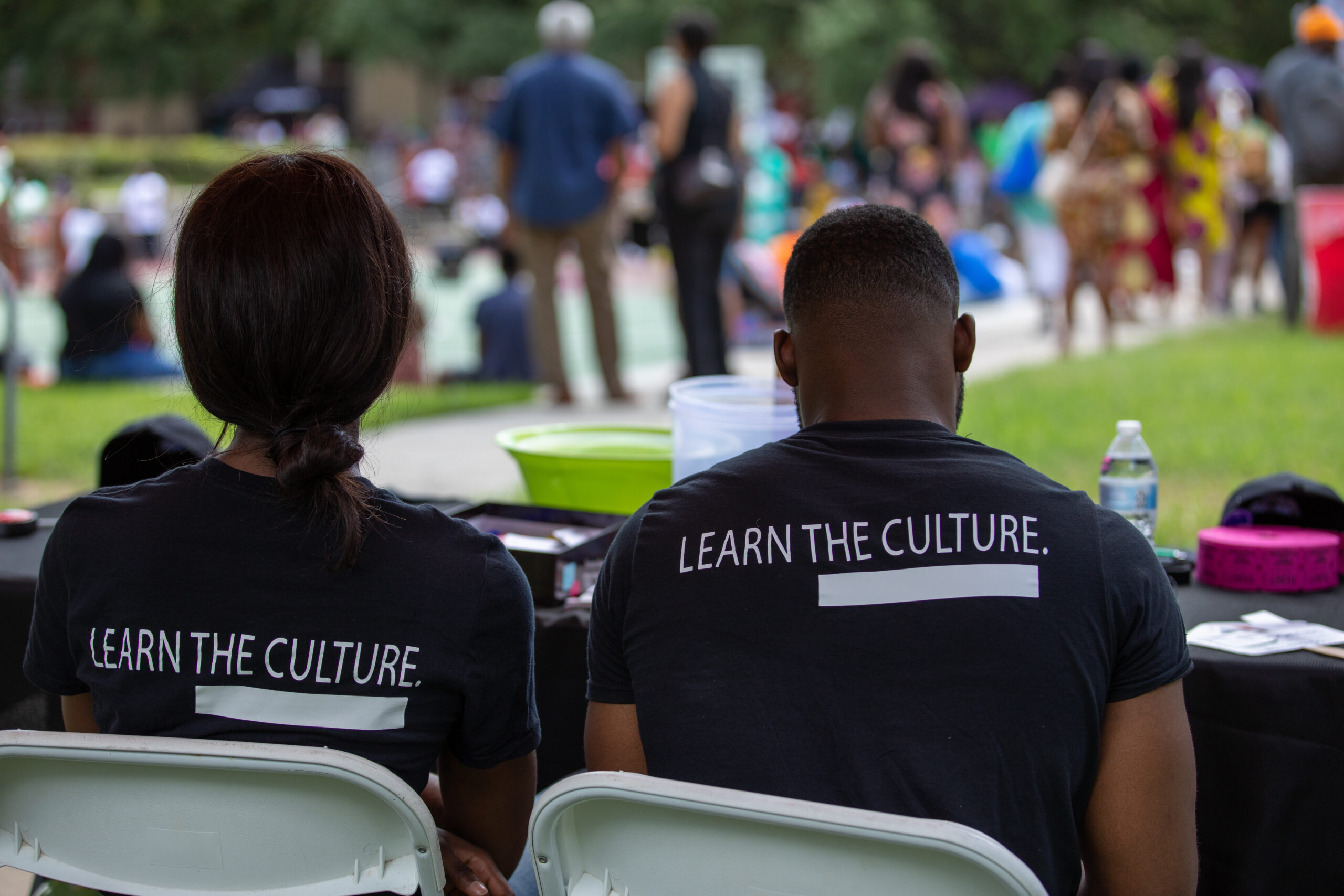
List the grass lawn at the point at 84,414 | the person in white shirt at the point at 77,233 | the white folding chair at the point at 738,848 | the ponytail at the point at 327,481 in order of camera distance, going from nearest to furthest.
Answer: the white folding chair at the point at 738,848
the ponytail at the point at 327,481
the grass lawn at the point at 84,414
the person in white shirt at the point at 77,233

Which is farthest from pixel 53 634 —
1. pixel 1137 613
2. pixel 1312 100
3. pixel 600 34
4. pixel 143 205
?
pixel 600 34

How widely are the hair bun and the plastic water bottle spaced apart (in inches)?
60.4

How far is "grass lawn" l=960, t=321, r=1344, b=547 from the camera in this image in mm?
5160

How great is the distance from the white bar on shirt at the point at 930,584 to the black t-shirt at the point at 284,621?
386mm

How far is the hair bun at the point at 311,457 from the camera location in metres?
1.44

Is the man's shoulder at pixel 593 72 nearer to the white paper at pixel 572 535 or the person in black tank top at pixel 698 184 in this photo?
the person in black tank top at pixel 698 184

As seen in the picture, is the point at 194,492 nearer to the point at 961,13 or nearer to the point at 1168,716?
the point at 1168,716

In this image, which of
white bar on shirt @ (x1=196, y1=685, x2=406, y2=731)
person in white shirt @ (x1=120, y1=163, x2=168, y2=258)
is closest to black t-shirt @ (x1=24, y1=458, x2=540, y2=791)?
white bar on shirt @ (x1=196, y1=685, x2=406, y2=731)

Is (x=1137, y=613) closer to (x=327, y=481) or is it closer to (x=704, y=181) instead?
(x=327, y=481)

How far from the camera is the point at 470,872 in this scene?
1.58m

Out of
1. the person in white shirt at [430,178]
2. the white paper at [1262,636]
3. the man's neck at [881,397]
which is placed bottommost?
the white paper at [1262,636]

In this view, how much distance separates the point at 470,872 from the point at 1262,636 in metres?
1.24

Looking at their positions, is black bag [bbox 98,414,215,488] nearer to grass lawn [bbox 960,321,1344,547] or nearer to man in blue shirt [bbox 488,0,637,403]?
grass lawn [bbox 960,321,1344,547]

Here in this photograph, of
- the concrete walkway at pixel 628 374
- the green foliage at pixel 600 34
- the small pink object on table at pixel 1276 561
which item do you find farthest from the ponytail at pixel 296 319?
the green foliage at pixel 600 34
